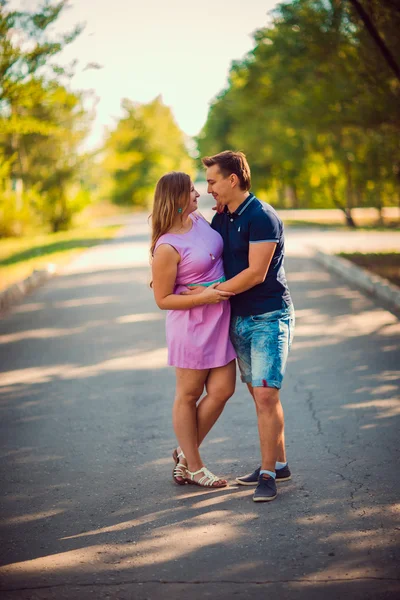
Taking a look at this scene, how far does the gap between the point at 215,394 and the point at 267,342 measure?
0.51 meters

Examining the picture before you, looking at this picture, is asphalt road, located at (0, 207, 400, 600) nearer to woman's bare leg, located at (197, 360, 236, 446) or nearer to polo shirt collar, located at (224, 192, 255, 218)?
woman's bare leg, located at (197, 360, 236, 446)

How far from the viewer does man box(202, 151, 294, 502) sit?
476cm

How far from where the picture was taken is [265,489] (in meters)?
4.77

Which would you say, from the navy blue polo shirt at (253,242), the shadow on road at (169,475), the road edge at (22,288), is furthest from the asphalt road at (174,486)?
the road edge at (22,288)

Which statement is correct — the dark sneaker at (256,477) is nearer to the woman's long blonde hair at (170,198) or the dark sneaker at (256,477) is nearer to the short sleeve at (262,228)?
the short sleeve at (262,228)

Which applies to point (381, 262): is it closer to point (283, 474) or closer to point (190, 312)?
point (283, 474)

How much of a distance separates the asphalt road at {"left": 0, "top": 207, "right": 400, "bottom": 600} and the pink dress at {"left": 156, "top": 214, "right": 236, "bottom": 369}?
818mm

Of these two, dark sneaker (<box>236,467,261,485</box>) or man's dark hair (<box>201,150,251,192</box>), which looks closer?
man's dark hair (<box>201,150,251,192</box>)

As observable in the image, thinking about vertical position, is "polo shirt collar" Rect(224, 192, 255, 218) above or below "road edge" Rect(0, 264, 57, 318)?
above

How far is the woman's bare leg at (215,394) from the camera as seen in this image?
201 inches

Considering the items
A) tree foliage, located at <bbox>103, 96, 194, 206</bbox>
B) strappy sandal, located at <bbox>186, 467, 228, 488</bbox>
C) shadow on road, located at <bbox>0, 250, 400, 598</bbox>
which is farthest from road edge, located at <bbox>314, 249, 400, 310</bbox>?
tree foliage, located at <bbox>103, 96, 194, 206</bbox>

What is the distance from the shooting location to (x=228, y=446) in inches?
233

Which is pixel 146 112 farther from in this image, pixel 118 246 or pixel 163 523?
pixel 163 523

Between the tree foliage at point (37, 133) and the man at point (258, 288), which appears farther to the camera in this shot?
the tree foliage at point (37, 133)
